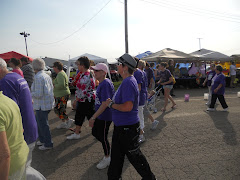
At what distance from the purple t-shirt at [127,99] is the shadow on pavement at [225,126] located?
2.96 m

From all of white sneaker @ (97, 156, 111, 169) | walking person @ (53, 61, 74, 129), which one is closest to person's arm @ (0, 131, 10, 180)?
white sneaker @ (97, 156, 111, 169)

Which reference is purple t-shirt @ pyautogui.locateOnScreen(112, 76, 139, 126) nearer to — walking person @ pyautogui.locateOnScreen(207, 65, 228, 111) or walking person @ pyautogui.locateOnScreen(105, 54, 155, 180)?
walking person @ pyautogui.locateOnScreen(105, 54, 155, 180)

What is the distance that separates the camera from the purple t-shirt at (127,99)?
232 cm

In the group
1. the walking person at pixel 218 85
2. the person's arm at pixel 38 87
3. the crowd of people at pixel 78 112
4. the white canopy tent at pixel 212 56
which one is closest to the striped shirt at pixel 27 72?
the crowd of people at pixel 78 112

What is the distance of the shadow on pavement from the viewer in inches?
175

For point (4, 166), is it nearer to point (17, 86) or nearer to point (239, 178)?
point (17, 86)

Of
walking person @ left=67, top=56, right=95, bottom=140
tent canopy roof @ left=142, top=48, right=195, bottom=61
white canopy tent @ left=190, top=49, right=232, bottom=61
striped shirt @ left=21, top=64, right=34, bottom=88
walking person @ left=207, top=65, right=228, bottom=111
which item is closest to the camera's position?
walking person @ left=67, top=56, right=95, bottom=140

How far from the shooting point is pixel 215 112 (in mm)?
6898

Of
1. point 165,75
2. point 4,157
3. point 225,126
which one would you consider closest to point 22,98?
point 4,157

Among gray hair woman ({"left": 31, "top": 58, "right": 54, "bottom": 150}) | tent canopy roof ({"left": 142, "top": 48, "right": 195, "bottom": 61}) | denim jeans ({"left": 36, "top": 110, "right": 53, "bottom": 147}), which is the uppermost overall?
tent canopy roof ({"left": 142, "top": 48, "right": 195, "bottom": 61})

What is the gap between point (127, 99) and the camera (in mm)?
2287

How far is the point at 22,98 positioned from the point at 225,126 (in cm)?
515

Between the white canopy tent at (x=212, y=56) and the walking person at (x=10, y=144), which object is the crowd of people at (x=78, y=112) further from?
the white canopy tent at (x=212, y=56)

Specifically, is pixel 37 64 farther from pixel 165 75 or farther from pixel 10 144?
pixel 165 75
